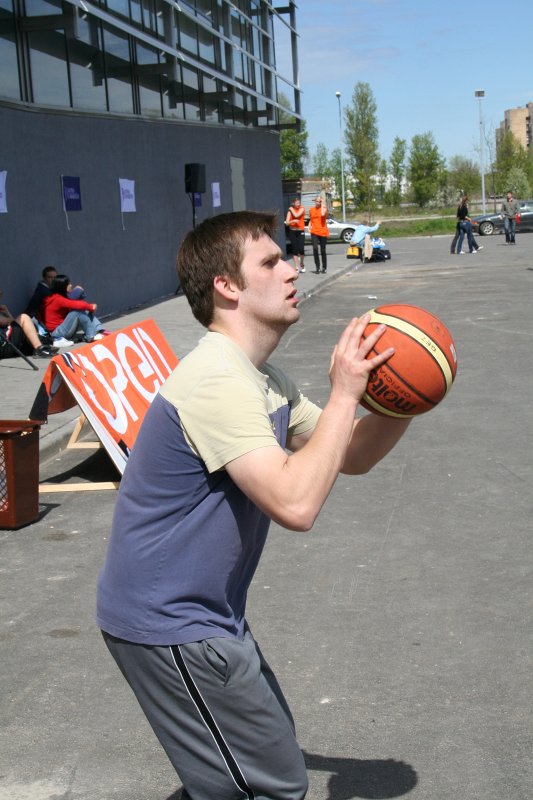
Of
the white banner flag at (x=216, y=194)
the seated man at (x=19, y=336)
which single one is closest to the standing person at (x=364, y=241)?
the white banner flag at (x=216, y=194)

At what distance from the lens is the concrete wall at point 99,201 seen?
54.2 feet

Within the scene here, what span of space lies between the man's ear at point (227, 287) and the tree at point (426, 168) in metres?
101

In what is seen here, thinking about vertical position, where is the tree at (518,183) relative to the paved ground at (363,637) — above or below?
above

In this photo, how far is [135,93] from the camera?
2266cm

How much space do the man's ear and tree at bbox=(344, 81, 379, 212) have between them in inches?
3453

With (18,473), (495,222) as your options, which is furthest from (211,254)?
(495,222)

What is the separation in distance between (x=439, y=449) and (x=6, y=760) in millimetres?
5378

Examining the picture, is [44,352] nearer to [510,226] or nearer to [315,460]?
[315,460]

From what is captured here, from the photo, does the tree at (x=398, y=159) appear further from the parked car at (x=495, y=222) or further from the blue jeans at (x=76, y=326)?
the blue jeans at (x=76, y=326)

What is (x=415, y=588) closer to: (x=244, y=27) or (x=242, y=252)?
(x=242, y=252)

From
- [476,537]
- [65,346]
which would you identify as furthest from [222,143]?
[476,537]

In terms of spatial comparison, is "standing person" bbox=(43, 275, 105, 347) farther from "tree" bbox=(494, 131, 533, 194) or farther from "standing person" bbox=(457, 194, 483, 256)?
"tree" bbox=(494, 131, 533, 194)

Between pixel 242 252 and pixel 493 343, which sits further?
pixel 493 343

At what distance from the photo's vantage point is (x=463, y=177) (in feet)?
309
